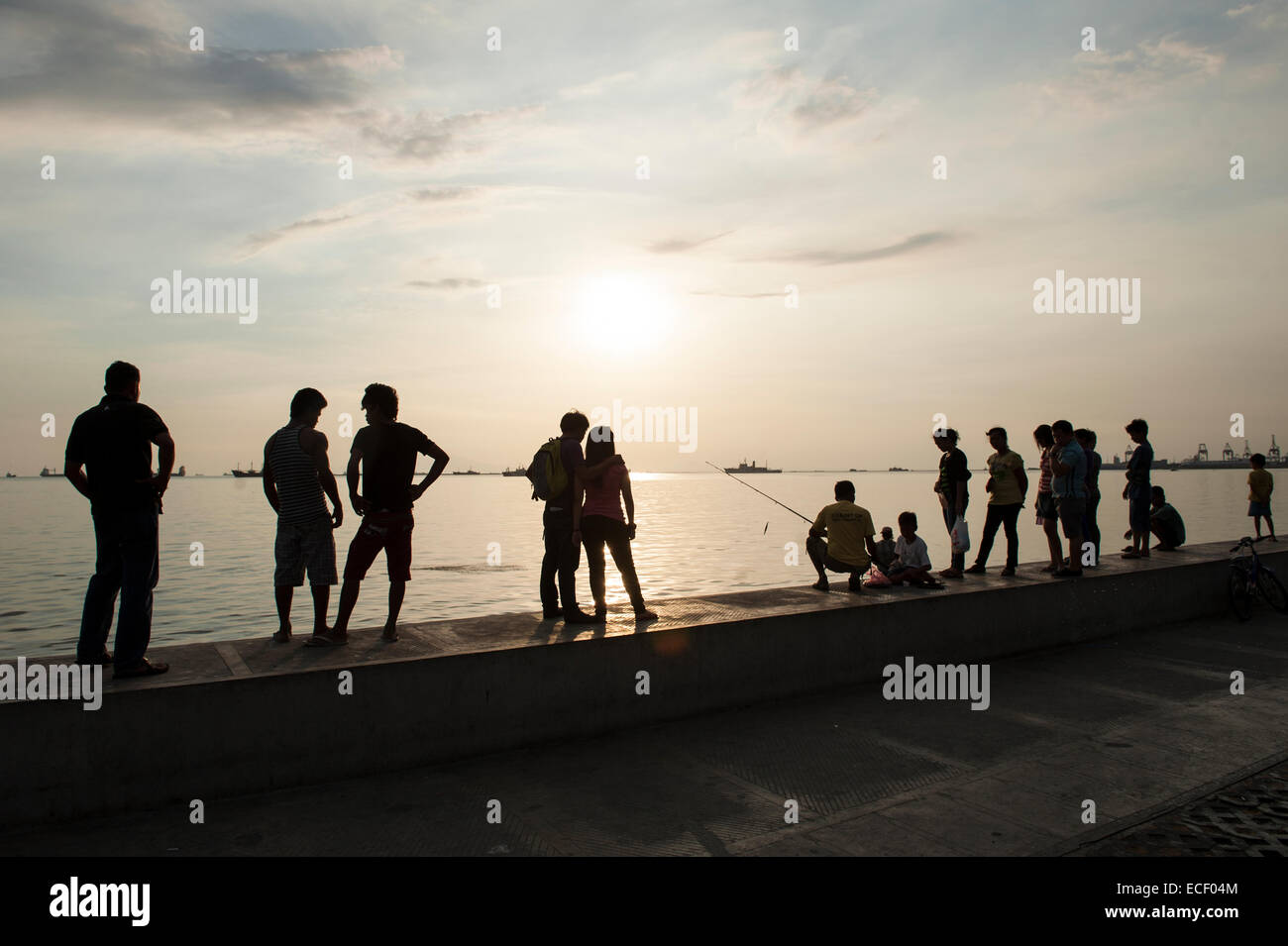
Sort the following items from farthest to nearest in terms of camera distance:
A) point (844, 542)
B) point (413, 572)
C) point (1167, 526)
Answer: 1. point (413, 572)
2. point (1167, 526)
3. point (844, 542)

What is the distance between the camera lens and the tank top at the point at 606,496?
6.77m

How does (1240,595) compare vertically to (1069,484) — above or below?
below

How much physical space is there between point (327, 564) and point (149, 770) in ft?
5.57

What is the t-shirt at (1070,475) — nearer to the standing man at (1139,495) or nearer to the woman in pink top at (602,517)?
the standing man at (1139,495)

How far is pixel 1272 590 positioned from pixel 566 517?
9688 mm

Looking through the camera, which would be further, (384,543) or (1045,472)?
(1045,472)

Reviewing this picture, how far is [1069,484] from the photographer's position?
932 centimetres

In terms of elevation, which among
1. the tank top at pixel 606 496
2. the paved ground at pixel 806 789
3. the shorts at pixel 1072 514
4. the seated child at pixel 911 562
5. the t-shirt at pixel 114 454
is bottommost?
the paved ground at pixel 806 789

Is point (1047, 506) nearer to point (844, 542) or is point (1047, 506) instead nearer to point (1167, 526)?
point (844, 542)

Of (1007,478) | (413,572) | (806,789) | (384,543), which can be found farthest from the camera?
(413,572)

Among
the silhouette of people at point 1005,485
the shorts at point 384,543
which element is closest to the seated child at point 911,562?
Answer: the silhouette of people at point 1005,485

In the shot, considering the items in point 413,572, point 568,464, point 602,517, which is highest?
point 568,464

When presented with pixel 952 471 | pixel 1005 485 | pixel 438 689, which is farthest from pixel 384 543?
pixel 1005 485

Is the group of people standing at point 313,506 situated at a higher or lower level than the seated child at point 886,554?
higher
